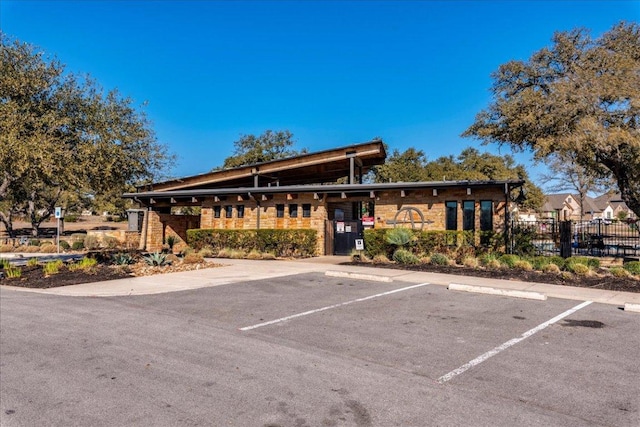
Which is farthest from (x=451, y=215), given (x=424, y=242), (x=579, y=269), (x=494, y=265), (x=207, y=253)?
(x=207, y=253)

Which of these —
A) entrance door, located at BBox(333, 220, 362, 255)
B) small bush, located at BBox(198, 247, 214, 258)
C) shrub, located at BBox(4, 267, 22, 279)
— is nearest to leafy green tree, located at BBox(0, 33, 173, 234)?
shrub, located at BBox(4, 267, 22, 279)

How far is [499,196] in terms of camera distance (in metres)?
16.8

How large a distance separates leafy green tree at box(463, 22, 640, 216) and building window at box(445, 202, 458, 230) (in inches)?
141

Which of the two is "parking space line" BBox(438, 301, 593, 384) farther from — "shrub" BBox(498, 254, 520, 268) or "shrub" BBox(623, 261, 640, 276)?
"shrub" BBox(498, 254, 520, 268)

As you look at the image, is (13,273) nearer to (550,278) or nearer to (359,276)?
(359,276)

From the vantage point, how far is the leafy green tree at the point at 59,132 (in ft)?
36.4

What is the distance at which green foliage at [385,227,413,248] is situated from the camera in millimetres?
16312

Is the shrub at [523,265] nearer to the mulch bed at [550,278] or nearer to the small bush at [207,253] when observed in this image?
the mulch bed at [550,278]

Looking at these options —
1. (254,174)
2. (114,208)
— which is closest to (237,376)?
(254,174)

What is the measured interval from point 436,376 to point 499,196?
13689mm

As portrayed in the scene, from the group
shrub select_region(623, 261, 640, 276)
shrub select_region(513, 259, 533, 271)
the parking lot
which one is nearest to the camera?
the parking lot

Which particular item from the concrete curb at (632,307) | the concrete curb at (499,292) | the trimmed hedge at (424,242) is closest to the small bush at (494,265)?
the trimmed hedge at (424,242)

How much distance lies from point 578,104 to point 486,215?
6.11 metres

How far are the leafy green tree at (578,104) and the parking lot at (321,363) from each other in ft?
18.3
